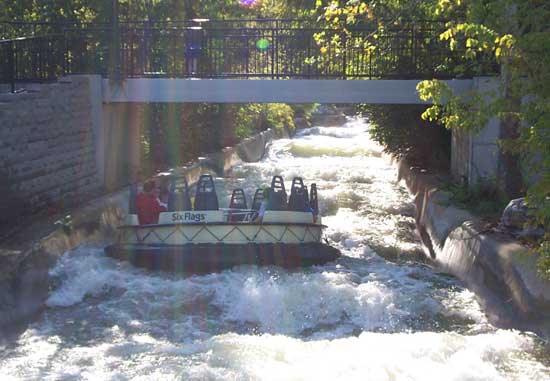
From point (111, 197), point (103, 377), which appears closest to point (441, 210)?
point (111, 197)

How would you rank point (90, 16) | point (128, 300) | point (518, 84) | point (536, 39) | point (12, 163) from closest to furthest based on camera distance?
point (536, 39), point (518, 84), point (128, 300), point (12, 163), point (90, 16)

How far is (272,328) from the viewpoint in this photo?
11914mm

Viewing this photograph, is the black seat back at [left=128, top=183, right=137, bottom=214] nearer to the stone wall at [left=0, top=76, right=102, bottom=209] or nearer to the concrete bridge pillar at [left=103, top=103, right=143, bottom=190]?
the stone wall at [left=0, top=76, right=102, bottom=209]

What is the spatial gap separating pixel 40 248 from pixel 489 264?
693cm

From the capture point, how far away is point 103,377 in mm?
9609

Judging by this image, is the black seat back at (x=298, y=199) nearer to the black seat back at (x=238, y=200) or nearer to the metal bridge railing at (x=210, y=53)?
the black seat back at (x=238, y=200)

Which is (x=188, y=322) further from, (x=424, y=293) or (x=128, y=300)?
(x=424, y=293)

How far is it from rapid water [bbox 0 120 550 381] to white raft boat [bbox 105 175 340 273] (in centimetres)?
27

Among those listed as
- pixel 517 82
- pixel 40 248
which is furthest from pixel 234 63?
pixel 517 82

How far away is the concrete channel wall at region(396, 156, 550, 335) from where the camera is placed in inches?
436

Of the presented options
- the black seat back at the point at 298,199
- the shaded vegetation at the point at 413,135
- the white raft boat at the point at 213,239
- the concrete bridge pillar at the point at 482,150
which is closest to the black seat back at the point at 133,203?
the white raft boat at the point at 213,239

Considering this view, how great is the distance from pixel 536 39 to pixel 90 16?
1885cm

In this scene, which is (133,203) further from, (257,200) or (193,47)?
(193,47)

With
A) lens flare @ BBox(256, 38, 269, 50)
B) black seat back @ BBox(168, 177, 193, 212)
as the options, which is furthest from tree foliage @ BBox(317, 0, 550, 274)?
lens flare @ BBox(256, 38, 269, 50)
